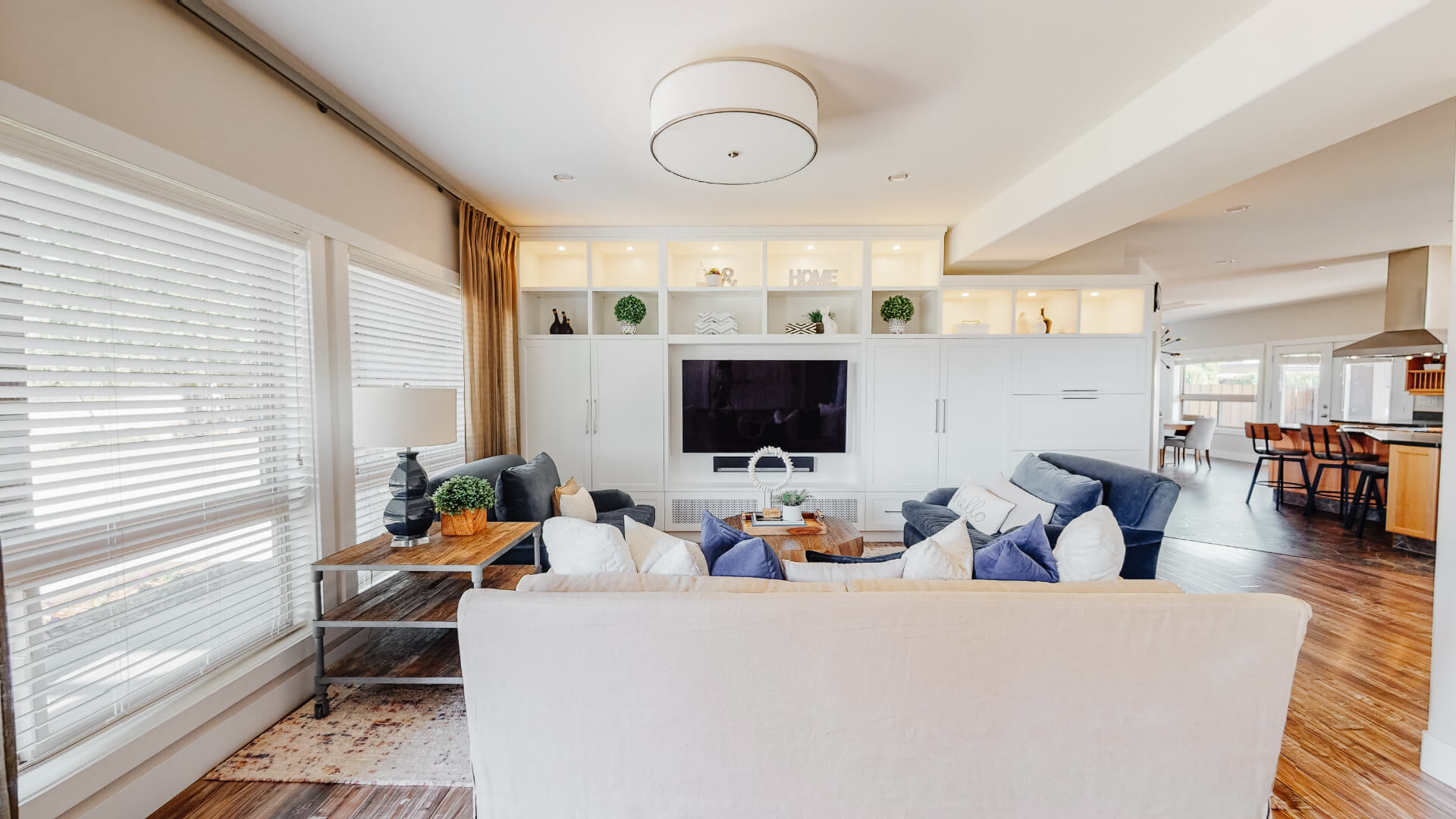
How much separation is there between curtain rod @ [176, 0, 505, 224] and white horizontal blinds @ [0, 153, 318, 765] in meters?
0.60

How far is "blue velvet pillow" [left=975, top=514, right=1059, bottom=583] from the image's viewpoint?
1.63m

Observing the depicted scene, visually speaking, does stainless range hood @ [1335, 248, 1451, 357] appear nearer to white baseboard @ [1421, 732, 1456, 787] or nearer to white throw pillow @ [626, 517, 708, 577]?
white baseboard @ [1421, 732, 1456, 787]

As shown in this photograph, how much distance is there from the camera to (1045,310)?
4.55 meters

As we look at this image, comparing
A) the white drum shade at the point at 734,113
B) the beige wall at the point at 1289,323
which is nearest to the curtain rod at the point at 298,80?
the white drum shade at the point at 734,113

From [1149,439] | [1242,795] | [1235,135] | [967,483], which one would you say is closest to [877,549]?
[967,483]

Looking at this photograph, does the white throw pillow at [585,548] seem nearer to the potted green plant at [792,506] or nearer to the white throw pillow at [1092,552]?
the white throw pillow at [1092,552]

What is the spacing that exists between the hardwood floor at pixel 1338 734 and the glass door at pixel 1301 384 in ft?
18.7

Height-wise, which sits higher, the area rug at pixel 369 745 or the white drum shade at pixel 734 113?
the white drum shade at pixel 734 113

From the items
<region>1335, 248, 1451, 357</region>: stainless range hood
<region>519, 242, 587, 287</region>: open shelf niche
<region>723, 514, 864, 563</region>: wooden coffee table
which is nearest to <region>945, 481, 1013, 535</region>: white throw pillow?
<region>723, 514, 864, 563</region>: wooden coffee table

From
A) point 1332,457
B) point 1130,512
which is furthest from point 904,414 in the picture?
point 1332,457

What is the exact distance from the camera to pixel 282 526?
2145mm

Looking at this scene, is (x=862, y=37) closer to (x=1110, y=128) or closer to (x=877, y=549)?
(x=1110, y=128)

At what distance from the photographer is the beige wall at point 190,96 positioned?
142 centimetres

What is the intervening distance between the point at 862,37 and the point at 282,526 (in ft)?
9.82
